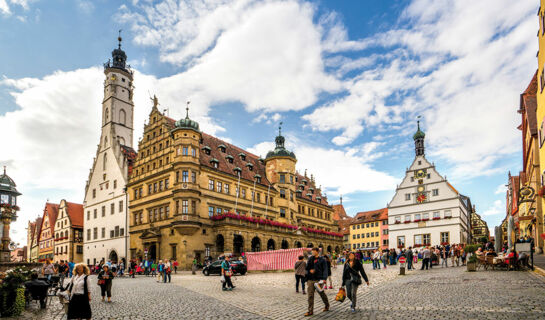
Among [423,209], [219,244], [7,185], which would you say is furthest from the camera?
[423,209]

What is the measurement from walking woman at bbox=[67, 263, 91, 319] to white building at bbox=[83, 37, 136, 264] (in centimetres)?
4331

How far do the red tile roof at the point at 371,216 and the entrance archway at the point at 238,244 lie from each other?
163 feet

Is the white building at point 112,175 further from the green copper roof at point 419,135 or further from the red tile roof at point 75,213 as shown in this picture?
the green copper roof at point 419,135

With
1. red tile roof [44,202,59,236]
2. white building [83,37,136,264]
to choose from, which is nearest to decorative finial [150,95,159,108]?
white building [83,37,136,264]

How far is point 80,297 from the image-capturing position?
995cm

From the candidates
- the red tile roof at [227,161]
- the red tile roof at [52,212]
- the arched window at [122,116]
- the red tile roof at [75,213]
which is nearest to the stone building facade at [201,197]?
the red tile roof at [227,161]

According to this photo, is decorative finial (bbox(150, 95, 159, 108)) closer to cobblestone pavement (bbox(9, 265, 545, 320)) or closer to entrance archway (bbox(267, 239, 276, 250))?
entrance archway (bbox(267, 239, 276, 250))

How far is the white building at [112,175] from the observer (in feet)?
176

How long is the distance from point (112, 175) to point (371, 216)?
5905 cm

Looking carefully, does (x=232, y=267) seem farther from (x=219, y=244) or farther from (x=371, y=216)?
(x=371, y=216)

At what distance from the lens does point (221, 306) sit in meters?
14.1

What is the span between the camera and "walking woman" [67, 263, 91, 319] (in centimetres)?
981

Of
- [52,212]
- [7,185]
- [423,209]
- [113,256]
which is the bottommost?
[113,256]

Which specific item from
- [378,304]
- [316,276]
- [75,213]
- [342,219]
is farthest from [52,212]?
[378,304]
